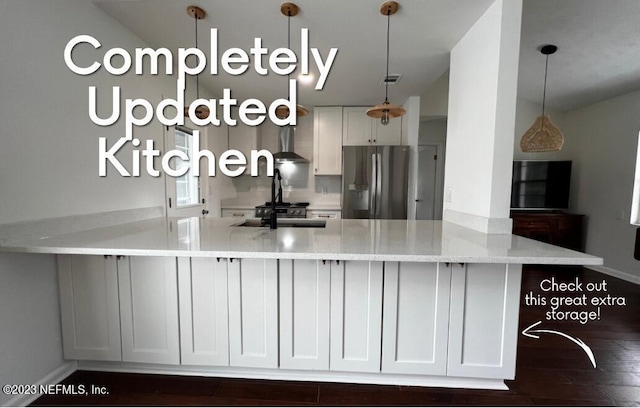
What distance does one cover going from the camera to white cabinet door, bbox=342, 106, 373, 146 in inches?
158

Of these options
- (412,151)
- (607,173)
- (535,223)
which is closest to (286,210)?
(412,151)

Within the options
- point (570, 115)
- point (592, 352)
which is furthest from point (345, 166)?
point (570, 115)

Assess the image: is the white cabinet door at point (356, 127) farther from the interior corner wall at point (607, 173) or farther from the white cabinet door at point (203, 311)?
the interior corner wall at point (607, 173)

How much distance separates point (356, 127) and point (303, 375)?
11.1ft

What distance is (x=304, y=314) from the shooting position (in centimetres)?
153

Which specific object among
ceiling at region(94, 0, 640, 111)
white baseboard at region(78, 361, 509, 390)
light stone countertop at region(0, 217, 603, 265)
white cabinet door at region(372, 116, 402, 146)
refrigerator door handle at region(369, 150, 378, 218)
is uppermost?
ceiling at region(94, 0, 640, 111)

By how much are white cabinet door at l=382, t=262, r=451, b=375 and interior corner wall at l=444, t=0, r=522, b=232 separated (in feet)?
2.21

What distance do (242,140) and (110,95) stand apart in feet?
7.45

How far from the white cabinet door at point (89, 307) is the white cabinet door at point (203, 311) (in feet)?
1.36

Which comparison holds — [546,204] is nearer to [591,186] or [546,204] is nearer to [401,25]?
[591,186]

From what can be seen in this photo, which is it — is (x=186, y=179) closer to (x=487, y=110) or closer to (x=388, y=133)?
(x=388, y=133)

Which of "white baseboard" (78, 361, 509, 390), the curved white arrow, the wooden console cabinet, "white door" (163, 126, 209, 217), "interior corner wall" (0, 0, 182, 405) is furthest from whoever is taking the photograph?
the wooden console cabinet

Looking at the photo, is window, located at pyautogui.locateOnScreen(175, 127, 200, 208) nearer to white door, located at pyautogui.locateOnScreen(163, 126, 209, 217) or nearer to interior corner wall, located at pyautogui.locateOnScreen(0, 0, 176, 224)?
white door, located at pyautogui.locateOnScreen(163, 126, 209, 217)

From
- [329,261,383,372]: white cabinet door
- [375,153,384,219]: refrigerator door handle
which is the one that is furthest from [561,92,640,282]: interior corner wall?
[329,261,383,372]: white cabinet door
